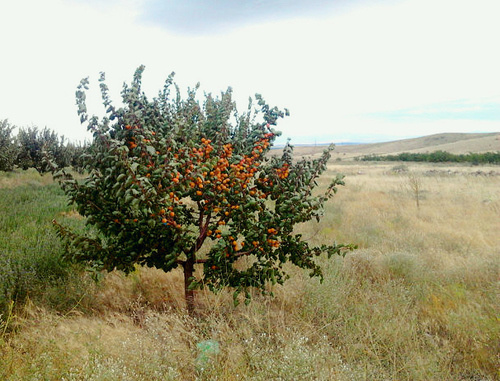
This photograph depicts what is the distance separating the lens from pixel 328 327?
4363 millimetres

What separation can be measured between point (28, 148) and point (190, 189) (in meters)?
25.0

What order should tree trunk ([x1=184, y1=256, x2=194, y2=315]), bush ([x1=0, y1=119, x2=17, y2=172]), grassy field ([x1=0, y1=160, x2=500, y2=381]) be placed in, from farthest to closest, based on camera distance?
1. bush ([x1=0, y1=119, x2=17, y2=172])
2. tree trunk ([x1=184, y1=256, x2=194, y2=315])
3. grassy field ([x1=0, y1=160, x2=500, y2=381])

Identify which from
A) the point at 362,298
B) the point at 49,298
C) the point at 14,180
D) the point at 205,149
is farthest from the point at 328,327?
the point at 14,180

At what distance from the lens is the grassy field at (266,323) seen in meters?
3.26

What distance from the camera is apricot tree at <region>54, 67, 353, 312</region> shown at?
3543 mm

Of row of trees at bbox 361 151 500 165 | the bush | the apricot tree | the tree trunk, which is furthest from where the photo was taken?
row of trees at bbox 361 151 500 165

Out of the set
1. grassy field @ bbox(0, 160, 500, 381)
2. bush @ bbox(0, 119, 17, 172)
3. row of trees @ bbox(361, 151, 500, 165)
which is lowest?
grassy field @ bbox(0, 160, 500, 381)

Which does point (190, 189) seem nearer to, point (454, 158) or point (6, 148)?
point (6, 148)

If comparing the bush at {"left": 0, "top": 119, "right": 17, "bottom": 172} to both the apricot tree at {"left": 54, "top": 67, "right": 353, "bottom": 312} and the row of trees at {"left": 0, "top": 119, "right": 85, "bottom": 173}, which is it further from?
the apricot tree at {"left": 54, "top": 67, "right": 353, "bottom": 312}

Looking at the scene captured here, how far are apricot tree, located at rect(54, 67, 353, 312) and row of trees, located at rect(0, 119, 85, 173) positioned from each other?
52.9 ft

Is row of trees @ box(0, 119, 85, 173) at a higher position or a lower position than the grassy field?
higher

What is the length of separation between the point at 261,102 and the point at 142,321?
2.94 meters

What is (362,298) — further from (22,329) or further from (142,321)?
(22,329)

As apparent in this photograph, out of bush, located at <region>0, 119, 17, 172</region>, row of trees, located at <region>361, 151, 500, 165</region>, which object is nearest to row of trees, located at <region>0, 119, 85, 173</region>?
bush, located at <region>0, 119, 17, 172</region>
